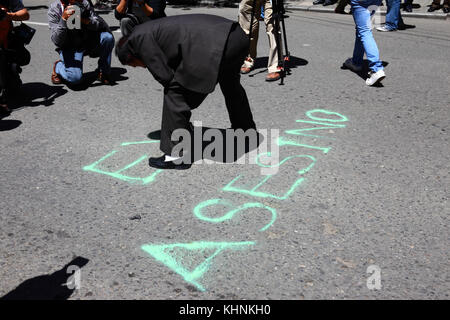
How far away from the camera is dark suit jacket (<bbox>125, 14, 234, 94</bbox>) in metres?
3.48

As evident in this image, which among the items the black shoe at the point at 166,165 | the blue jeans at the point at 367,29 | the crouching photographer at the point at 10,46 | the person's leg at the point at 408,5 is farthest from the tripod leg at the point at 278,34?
the person's leg at the point at 408,5

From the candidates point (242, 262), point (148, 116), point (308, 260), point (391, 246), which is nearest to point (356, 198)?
point (391, 246)

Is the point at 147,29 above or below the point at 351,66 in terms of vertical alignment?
above

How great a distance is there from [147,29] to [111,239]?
165 centimetres

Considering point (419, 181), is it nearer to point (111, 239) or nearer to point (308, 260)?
point (308, 260)

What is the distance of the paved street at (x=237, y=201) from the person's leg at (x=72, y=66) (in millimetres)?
210

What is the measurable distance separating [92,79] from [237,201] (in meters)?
3.88

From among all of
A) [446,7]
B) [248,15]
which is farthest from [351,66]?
[446,7]

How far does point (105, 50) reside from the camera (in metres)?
5.98

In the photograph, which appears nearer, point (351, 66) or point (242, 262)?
point (242, 262)

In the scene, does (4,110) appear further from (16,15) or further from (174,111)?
(174,111)

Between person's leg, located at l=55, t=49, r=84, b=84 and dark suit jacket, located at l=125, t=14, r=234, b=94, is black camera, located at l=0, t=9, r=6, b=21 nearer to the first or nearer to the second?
person's leg, located at l=55, t=49, r=84, b=84

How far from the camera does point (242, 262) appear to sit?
2.68m

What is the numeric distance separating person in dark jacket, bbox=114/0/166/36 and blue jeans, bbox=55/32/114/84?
578 mm
